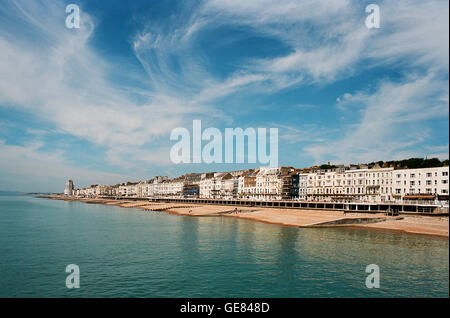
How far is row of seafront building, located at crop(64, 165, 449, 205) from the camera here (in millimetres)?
53738

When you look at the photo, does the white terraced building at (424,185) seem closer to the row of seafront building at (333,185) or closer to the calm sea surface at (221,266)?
the row of seafront building at (333,185)

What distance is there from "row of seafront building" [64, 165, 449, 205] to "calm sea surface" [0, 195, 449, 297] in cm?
2211

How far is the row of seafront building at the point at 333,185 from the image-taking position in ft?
176

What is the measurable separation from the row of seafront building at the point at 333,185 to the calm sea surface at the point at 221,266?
22.1 m

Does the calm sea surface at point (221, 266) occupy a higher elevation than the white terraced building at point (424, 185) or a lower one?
lower

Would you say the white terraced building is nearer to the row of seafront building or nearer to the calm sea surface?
the row of seafront building

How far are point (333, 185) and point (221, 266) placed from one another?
67.4 m

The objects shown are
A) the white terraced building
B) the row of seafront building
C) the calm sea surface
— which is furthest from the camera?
the row of seafront building

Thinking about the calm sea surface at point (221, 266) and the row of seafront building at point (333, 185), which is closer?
the calm sea surface at point (221, 266)

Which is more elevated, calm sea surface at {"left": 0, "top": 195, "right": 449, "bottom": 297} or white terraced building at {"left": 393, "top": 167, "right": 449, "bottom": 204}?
white terraced building at {"left": 393, "top": 167, "right": 449, "bottom": 204}

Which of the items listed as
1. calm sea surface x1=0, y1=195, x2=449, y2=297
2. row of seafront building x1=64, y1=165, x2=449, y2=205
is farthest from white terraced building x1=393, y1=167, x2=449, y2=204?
calm sea surface x1=0, y1=195, x2=449, y2=297

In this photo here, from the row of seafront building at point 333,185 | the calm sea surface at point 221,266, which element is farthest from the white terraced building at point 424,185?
the calm sea surface at point 221,266

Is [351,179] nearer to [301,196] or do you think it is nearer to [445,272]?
[301,196]
